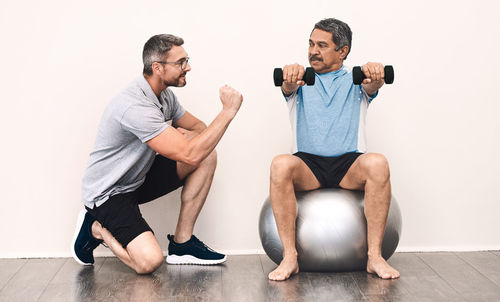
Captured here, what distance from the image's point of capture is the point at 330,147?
2977 millimetres

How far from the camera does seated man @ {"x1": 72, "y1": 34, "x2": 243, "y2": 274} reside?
283cm

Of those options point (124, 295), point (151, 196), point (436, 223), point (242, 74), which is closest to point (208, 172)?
point (151, 196)

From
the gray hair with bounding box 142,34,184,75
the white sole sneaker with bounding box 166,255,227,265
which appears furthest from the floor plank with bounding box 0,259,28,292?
the gray hair with bounding box 142,34,184,75

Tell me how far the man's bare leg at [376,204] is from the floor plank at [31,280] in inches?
54.1

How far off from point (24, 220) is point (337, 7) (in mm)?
1905

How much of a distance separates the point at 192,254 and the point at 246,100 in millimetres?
815

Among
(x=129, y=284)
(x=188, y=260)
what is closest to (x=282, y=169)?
(x=188, y=260)

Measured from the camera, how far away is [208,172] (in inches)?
125

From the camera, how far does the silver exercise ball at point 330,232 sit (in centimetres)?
277

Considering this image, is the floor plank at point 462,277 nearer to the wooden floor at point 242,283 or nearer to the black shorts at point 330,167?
the wooden floor at point 242,283

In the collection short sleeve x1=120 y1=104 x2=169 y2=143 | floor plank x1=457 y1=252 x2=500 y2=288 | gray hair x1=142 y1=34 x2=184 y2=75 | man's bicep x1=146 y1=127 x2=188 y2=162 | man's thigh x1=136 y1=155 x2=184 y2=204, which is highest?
gray hair x1=142 y1=34 x2=184 y2=75

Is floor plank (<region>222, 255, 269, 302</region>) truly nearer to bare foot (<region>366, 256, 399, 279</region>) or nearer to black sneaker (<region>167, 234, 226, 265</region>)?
black sneaker (<region>167, 234, 226, 265</region>)

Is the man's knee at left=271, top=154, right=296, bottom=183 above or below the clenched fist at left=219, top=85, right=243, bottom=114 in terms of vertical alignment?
below

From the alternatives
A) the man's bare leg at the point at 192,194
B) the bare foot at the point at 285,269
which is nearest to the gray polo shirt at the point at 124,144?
the man's bare leg at the point at 192,194
